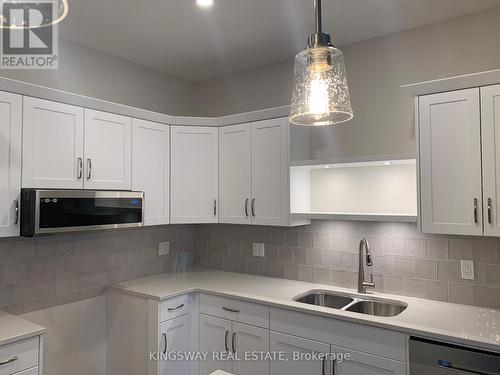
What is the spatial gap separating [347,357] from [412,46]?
6.94ft

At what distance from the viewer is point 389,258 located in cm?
253

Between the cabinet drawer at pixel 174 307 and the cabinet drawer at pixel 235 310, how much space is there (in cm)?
12

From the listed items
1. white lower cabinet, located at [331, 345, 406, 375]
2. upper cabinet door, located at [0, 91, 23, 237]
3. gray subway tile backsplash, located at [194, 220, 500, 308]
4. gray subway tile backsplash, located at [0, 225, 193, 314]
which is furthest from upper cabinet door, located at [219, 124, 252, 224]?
upper cabinet door, located at [0, 91, 23, 237]

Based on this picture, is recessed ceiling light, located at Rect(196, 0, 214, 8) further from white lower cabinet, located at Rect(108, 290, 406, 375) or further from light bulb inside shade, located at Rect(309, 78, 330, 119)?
white lower cabinet, located at Rect(108, 290, 406, 375)

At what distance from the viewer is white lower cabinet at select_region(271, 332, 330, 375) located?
2143 millimetres

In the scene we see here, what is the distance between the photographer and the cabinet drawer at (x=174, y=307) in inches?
100

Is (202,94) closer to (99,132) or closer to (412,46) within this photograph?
(99,132)

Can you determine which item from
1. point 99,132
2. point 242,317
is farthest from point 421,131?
point 99,132

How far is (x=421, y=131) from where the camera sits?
214 centimetres

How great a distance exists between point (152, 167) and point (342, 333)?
72.8 inches

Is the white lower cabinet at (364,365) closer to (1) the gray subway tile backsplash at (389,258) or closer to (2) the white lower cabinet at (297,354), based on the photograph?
(2) the white lower cabinet at (297,354)

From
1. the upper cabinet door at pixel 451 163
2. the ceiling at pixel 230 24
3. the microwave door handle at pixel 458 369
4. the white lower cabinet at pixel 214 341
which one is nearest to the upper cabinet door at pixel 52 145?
the ceiling at pixel 230 24

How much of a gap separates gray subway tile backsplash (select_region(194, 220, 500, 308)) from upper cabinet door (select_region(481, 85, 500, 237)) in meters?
0.34

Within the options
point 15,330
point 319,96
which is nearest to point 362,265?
point 319,96
